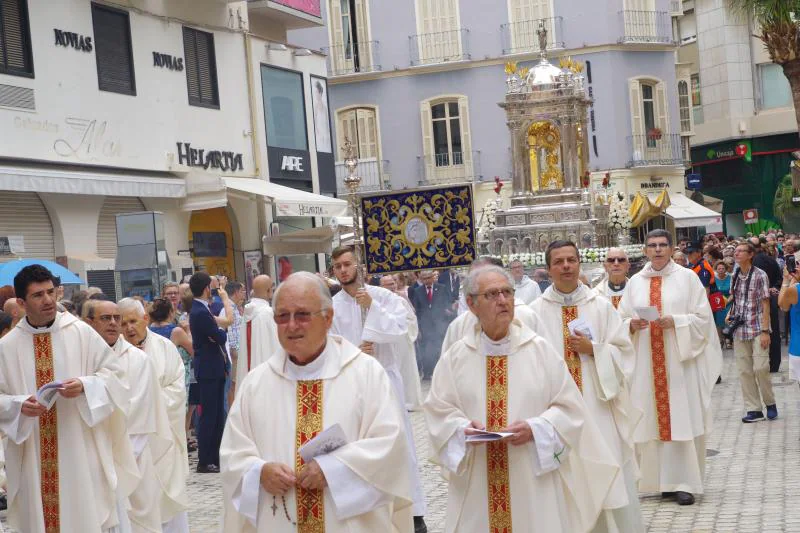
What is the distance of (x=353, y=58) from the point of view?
134 ft

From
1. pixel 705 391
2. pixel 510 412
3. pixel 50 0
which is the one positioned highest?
pixel 50 0

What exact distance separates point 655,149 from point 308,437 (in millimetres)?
36163

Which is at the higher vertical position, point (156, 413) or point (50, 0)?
point (50, 0)

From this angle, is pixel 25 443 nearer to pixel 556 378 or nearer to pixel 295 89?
pixel 556 378

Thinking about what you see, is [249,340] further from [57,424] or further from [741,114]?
[741,114]

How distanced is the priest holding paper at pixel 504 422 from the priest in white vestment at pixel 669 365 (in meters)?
4.05

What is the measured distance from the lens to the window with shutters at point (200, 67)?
967 inches

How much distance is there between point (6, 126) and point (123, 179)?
8.26 feet

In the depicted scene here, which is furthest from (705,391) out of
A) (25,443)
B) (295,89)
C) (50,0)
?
(295,89)

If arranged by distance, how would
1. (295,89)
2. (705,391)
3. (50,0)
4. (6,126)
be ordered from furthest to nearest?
(295,89) → (50,0) → (6,126) → (705,391)

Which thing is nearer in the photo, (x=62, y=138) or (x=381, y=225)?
(x=381, y=225)

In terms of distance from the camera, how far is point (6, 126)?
63.2ft

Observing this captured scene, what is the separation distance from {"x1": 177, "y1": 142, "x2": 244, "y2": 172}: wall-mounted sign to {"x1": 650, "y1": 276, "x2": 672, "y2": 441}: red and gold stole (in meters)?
14.6

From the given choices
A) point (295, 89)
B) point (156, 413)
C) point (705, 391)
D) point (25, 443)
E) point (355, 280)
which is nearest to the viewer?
point (25, 443)
